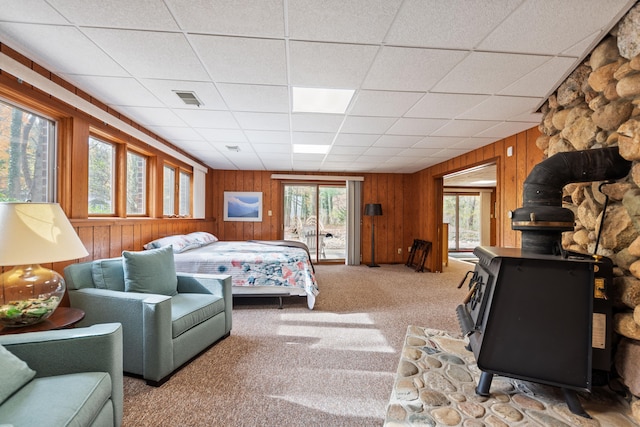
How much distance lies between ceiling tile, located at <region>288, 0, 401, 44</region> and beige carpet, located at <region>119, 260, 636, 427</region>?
2.22 m

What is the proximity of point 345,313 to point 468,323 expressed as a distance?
1.79 meters

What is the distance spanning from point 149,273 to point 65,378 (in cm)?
110

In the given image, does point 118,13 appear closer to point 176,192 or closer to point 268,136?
point 268,136

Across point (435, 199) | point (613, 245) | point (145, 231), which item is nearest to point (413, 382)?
point (613, 245)

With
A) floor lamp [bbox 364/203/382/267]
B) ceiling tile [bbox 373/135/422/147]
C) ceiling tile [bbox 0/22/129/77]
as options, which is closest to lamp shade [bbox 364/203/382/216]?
floor lamp [bbox 364/203/382/267]

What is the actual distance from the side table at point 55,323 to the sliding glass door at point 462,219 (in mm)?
9581

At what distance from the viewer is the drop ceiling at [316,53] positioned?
1.42 meters

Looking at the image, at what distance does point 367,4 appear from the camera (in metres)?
1.37

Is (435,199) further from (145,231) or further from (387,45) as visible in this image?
(145,231)

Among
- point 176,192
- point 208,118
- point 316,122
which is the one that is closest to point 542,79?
point 316,122

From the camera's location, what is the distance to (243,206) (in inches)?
249

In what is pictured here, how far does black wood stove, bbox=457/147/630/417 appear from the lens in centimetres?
135

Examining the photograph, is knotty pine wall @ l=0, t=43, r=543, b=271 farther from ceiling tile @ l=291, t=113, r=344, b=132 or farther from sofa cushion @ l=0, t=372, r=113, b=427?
ceiling tile @ l=291, t=113, r=344, b=132

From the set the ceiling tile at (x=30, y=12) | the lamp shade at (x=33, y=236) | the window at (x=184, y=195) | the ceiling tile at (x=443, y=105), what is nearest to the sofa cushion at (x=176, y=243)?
the window at (x=184, y=195)
